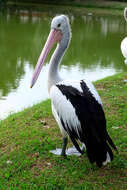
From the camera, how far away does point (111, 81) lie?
6.31 meters

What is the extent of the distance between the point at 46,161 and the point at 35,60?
22.0 ft

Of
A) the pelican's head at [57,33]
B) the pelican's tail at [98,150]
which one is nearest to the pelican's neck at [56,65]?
the pelican's head at [57,33]

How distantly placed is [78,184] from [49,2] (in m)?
30.4

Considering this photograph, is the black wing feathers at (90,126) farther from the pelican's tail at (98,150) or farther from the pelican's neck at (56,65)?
the pelican's neck at (56,65)

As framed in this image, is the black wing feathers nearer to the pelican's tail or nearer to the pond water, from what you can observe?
the pelican's tail

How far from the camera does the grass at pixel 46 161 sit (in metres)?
2.94

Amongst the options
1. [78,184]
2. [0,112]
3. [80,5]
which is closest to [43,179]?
[78,184]

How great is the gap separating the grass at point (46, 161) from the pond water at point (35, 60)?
49.2 inches

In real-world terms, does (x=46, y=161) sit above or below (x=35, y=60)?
above

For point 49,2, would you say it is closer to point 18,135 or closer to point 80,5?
point 80,5

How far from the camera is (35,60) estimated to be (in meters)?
9.71

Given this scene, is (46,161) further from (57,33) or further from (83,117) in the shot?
(57,33)

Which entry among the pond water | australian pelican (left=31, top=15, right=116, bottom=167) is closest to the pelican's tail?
australian pelican (left=31, top=15, right=116, bottom=167)

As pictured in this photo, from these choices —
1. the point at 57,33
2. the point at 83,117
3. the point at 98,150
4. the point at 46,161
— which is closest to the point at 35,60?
the point at 57,33
